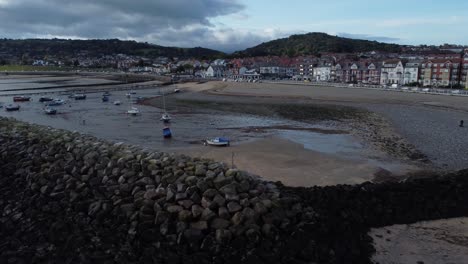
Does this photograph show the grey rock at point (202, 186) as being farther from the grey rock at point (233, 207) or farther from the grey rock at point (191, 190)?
the grey rock at point (233, 207)

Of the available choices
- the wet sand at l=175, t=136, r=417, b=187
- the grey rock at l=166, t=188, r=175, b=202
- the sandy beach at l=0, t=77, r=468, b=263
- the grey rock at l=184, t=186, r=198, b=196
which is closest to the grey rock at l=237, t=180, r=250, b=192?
the grey rock at l=184, t=186, r=198, b=196

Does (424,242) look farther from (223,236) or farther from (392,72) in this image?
(392,72)

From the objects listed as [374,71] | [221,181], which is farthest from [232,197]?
[374,71]

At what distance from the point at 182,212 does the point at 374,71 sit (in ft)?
329

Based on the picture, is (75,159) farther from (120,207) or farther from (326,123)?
(326,123)

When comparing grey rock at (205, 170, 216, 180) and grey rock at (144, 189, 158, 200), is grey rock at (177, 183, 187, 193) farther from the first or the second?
grey rock at (205, 170, 216, 180)

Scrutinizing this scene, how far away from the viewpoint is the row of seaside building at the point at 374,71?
84125 mm

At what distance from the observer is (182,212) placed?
11.2 m

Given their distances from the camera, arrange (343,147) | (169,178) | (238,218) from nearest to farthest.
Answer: (238,218) → (169,178) → (343,147)

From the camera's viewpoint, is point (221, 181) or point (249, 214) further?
point (221, 181)

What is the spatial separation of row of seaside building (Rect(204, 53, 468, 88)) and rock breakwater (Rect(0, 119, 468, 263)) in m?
78.4

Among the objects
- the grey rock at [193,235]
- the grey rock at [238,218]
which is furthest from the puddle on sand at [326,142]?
A: the grey rock at [193,235]

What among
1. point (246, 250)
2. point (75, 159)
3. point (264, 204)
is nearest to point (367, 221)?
point (264, 204)

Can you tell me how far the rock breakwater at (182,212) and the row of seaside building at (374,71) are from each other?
7840 cm
